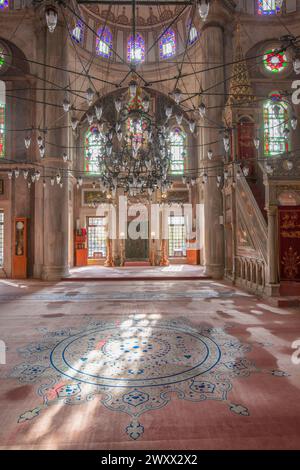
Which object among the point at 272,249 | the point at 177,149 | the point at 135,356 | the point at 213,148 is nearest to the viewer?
the point at 135,356

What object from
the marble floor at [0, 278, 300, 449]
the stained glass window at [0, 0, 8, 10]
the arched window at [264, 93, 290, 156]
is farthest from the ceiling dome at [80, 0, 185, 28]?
the marble floor at [0, 278, 300, 449]

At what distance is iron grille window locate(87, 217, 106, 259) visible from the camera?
1441 centimetres

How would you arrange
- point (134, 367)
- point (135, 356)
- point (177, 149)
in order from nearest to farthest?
point (134, 367)
point (135, 356)
point (177, 149)

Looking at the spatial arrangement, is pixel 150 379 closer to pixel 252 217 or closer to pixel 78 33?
pixel 252 217

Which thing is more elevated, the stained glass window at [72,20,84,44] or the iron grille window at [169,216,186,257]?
the stained glass window at [72,20,84,44]

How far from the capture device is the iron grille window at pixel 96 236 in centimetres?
1441

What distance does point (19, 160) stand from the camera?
1005 cm

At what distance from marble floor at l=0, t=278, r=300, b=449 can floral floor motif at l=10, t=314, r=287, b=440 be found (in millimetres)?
10

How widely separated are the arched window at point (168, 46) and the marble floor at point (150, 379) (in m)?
13.5

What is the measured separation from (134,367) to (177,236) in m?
11.9

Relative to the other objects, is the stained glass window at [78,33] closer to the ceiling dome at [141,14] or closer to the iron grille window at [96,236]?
the ceiling dome at [141,14]

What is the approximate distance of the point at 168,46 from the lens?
1379cm

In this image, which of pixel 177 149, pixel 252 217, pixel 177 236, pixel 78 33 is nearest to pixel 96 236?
pixel 177 236

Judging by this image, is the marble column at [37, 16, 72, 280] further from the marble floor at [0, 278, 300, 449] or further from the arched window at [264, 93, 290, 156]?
the arched window at [264, 93, 290, 156]
